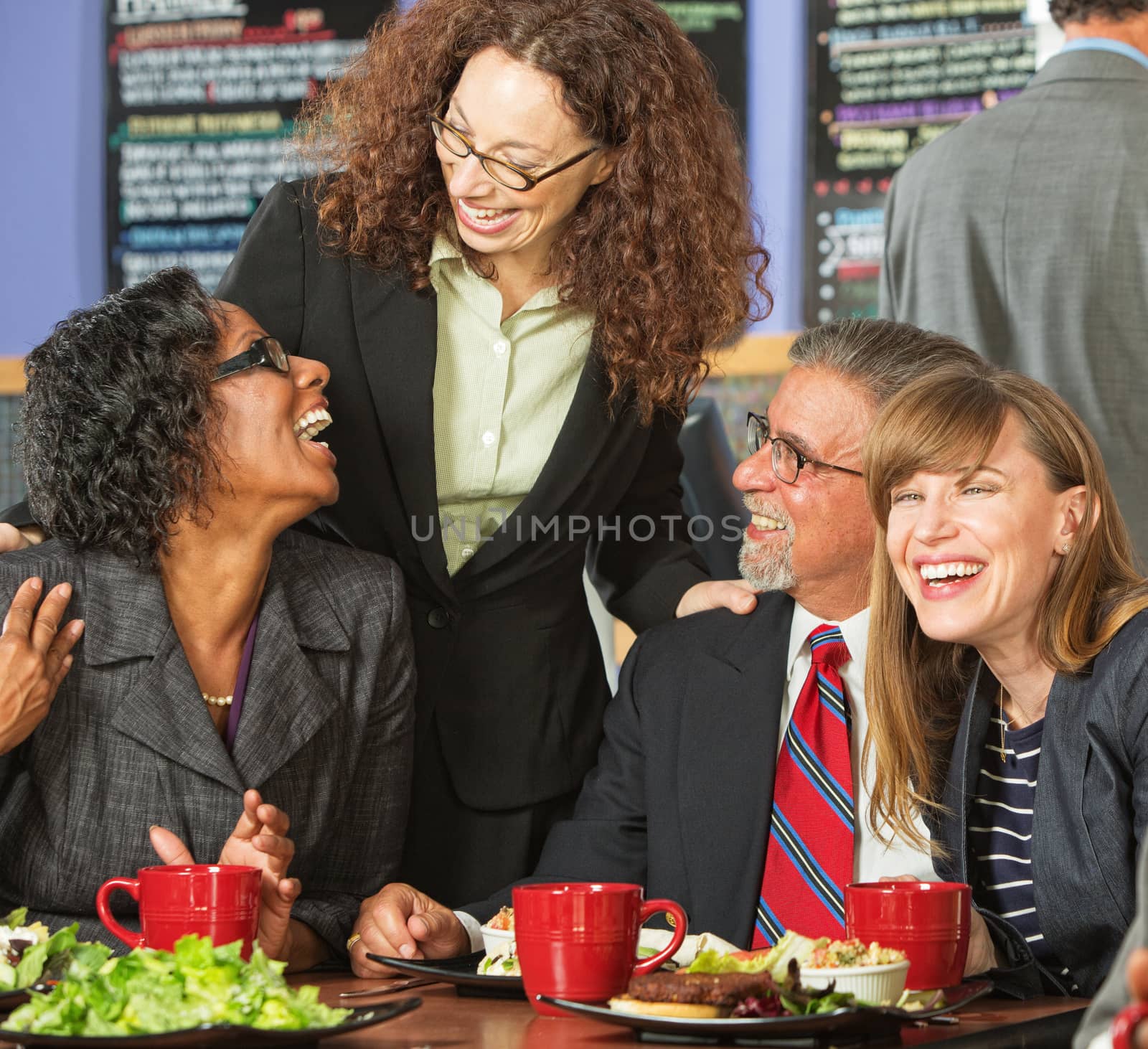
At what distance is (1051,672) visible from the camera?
5.94 ft

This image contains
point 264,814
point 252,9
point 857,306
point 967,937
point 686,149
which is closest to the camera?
point 967,937

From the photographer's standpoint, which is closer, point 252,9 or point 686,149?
point 686,149

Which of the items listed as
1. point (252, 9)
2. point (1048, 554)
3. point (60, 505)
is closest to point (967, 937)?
point (1048, 554)

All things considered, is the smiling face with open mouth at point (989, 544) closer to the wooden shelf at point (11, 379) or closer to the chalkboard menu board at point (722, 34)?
the chalkboard menu board at point (722, 34)

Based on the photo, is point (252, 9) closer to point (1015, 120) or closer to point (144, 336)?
point (1015, 120)

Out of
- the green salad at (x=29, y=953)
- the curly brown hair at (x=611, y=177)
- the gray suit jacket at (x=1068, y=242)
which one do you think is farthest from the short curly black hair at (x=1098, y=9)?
the green salad at (x=29, y=953)

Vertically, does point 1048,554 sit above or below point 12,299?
below

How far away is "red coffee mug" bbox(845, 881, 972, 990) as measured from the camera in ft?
4.34

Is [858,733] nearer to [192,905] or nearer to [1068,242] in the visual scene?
[192,905]

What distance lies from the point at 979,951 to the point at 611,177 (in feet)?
4.10

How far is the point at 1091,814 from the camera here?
1.65 metres

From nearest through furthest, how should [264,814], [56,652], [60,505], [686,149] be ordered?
[264,814] < [56,652] < [60,505] < [686,149]

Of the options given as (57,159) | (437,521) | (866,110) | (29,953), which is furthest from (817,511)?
(57,159)

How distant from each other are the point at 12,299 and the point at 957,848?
3477mm
